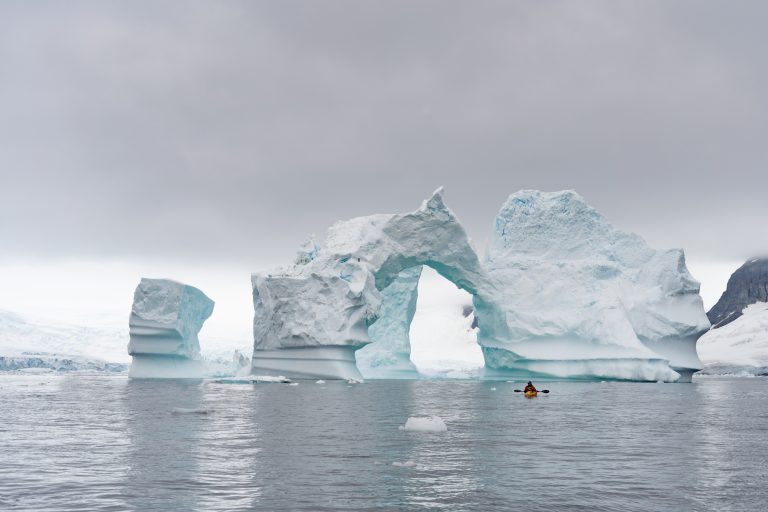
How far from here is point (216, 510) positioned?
9.27 m

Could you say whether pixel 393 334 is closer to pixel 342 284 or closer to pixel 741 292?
pixel 342 284

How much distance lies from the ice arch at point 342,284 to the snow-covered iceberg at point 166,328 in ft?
20.5

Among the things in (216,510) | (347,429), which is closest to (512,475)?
(216,510)

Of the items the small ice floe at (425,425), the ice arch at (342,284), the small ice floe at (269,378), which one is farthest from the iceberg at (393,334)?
the small ice floe at (425,425)

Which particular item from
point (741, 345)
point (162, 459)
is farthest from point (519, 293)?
point (741, 345)

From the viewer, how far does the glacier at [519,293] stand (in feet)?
138

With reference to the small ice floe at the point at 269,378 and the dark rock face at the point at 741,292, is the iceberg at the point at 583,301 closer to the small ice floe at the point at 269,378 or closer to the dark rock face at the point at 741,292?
the small ice floe at the point at 269,378

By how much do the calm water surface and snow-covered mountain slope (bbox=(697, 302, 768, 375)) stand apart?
7028cm

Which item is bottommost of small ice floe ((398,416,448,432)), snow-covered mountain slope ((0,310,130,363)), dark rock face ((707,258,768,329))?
small ice floe ((398,416,448,432))

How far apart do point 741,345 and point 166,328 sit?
79639 millimetres

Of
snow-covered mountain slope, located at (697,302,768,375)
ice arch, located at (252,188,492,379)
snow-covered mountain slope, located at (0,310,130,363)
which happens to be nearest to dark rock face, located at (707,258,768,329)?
snow-covered mountain slope, located at (697,302,768,375)

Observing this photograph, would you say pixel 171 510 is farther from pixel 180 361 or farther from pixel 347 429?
pixel 180 361

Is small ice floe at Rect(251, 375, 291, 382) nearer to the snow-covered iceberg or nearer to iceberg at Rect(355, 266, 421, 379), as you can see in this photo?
the snow-covered iceberg

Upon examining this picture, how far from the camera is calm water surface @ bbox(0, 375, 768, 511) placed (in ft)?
33.0
